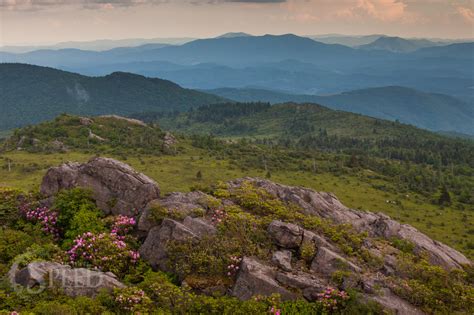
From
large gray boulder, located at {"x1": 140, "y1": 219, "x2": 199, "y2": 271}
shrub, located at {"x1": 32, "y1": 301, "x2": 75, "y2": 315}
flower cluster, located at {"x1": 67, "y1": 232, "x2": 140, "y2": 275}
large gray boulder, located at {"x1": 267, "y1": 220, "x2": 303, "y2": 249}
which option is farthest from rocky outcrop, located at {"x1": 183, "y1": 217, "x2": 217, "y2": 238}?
shrub, located at {"x1": 32, "y1": 301, "x2": 75, "y2": 315}

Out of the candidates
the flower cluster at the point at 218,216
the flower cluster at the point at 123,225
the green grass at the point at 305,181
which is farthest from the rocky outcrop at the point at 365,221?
the green grass at the point at 305,181

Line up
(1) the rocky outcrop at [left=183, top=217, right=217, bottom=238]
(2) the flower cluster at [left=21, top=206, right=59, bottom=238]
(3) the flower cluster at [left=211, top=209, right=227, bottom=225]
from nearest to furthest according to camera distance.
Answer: (1) the rocky outcrop at [left=183, top=217, right=217, bottom=238] < (3) the flower cluster at [left=211, top=209, right=227, bottom=225] < (2) the flower cluster at [left=21, top=206, right=59, bottom=238]

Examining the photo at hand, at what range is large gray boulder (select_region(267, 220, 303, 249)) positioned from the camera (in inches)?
901

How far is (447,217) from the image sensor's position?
263ft

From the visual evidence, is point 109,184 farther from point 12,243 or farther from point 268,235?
point 268,235

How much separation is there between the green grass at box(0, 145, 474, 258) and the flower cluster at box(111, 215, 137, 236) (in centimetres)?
4564

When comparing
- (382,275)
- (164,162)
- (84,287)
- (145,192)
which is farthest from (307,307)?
(164,162)

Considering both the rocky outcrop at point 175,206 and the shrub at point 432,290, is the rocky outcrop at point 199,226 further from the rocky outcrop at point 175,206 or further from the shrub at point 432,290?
the shrub at point 432,290

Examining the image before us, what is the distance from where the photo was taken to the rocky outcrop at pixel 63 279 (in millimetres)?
18609

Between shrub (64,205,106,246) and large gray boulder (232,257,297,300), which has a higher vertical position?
shrub (64,205,106,246)

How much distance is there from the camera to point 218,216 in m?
24.3

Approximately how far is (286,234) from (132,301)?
9.33 m

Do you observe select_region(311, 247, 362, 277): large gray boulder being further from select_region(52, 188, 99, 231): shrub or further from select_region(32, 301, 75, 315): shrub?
select_region(52, 188, 99, 231): shrub

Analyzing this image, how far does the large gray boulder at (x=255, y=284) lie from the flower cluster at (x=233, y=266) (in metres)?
0.47
